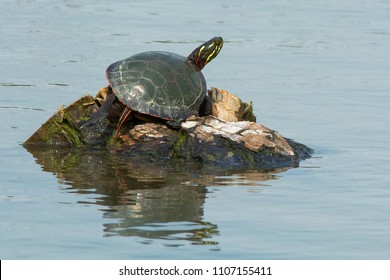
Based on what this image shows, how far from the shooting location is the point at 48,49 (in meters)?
18.6

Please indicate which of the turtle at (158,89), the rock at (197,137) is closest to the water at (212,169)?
the rock at (197,137)

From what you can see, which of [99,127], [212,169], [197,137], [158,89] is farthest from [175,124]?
[99,127]

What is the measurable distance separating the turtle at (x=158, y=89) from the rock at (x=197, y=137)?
14 cm

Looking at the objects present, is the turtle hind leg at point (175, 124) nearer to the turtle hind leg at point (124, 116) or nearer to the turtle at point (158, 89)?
the turtle at point (158, 89)

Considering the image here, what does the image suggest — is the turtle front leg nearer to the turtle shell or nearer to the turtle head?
the turtle shell

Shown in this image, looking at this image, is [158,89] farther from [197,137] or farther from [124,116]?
[197,137]

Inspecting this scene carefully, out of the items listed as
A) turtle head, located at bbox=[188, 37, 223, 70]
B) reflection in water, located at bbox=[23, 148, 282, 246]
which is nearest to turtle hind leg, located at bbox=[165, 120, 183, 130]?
reflection in water, located at bbox=[23, 148, 282, 246]

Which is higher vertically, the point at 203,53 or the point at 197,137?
the point at 203,53

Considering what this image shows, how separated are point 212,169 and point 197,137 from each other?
1.33 ft

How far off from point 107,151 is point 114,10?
32.8 feet

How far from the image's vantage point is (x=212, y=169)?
11570 mm

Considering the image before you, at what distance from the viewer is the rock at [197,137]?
11.7 meters

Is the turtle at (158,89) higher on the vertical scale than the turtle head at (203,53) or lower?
lower

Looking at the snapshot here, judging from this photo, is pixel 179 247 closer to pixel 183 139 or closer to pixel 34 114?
pixel 183 139
